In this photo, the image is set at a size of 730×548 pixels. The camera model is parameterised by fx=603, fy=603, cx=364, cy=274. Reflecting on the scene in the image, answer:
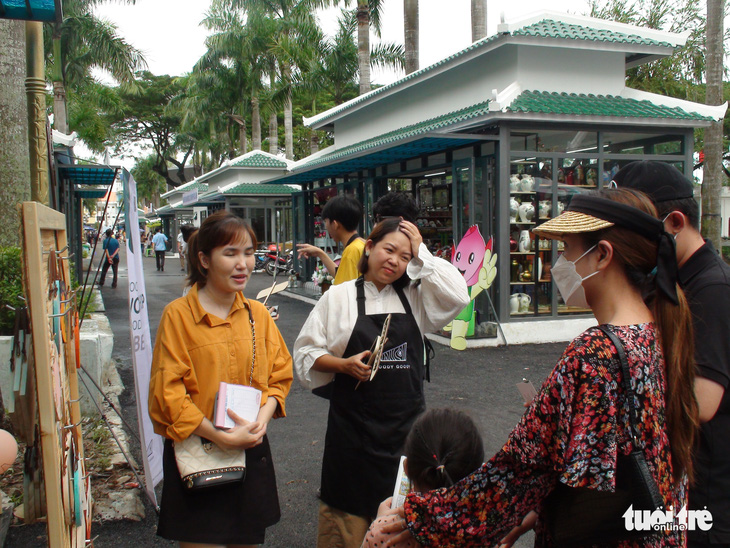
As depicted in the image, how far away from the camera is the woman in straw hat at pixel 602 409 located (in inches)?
53.2

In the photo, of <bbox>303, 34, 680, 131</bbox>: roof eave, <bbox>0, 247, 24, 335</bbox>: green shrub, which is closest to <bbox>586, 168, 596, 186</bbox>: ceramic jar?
<bbox>303, 34, 680, 131</bbox>: roof eave

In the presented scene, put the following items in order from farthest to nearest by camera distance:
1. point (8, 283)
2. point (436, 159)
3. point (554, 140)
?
1. point (436, 159)
2. point (554, 140)
3. point (8, 283)

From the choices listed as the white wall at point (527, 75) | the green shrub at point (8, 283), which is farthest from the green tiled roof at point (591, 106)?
the green shrub at point (8, 283)

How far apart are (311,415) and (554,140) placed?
6304mm

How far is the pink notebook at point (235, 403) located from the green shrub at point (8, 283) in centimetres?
348

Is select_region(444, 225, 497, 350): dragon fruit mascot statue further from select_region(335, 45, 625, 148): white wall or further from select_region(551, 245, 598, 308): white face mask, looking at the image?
select_region(551, 245, 598, 308): white face mask

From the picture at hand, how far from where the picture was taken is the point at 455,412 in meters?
1.72

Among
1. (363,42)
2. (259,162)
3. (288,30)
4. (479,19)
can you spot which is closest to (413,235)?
(479,19)

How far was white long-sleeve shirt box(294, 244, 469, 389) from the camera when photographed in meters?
2.71

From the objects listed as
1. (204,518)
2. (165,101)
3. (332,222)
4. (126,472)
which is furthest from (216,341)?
(165,101)

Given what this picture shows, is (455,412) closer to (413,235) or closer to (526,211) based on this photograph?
(413,235)

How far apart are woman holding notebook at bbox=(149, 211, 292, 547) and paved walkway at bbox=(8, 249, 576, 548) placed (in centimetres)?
92

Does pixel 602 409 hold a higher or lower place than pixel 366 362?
higher

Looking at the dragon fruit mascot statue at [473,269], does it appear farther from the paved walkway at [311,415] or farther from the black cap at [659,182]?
the black cap at [659,182]
